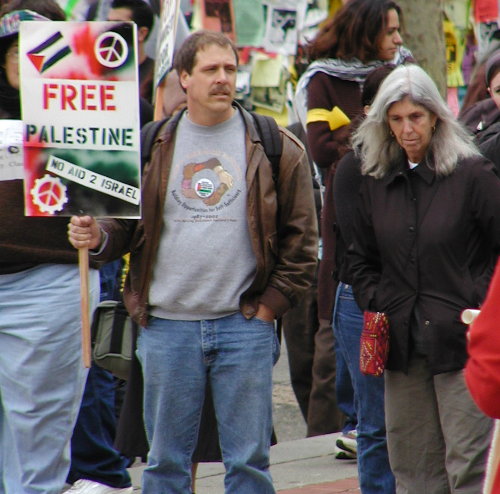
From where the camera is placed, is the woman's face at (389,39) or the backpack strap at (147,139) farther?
the woman's face at (389,39)

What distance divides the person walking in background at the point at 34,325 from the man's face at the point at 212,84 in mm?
695

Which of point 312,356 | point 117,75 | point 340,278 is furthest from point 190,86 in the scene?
point 312,356

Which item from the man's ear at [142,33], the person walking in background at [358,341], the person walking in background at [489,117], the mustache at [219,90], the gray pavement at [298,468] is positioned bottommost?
the gray pavement at [298,468]

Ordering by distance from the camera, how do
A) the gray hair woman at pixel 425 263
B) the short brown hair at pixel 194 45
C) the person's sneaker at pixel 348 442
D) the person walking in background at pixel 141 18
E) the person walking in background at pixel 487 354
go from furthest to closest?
the person walking in background at pixel 141 18 < the person's sneaker at pixel 348 442 < the short brown hair at pixel 194 45 < the gray hair woman at pixel 425 263 < the person walking in background at pixel 487 354

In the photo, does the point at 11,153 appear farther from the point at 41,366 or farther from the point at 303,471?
the point at 303,471

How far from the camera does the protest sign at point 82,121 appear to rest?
4680 mm

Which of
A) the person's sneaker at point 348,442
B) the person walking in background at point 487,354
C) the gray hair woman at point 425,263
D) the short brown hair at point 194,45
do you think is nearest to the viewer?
the person walking in background at point 487,354

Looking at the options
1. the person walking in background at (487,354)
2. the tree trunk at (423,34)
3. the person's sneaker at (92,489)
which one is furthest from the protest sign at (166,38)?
the person walking in background at (487,354)

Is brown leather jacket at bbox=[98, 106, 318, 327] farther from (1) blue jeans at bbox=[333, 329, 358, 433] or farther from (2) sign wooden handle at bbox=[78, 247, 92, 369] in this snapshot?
(1) blue jeans at bbox=[333, 329, 358, 433]

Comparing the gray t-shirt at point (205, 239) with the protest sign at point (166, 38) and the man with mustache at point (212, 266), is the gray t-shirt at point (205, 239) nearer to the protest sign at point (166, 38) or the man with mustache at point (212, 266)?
the man with mustache at point (212, 266)

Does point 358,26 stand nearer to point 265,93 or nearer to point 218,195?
point 218,195

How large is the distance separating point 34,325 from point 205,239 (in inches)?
30.7

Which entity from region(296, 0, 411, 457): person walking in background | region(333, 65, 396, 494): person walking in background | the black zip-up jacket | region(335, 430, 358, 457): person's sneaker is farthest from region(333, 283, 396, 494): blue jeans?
region(335, 430, 358, 457): person's sneaker

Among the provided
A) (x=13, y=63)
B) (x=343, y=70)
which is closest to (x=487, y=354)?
(x=13, y=63)
